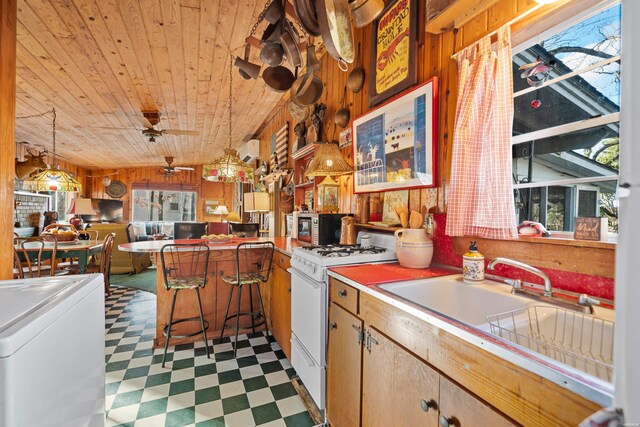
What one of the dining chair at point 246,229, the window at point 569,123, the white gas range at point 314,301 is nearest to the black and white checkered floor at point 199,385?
the white gas range at point 314,301

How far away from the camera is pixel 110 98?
351 cm

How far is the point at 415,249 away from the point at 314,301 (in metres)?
0.66

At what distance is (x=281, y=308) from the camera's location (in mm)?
2465

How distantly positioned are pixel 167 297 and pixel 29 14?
7.79 ft

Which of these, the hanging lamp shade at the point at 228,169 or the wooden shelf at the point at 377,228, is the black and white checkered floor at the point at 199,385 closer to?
the wooden shelf at the point at 377,228

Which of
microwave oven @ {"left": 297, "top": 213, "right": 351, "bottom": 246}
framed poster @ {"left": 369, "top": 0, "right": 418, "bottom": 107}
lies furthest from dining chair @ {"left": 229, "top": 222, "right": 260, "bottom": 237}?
framed poster @ {"left": 369, "top": 0, "right": 418, "bottom": 107}

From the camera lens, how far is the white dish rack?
865mm

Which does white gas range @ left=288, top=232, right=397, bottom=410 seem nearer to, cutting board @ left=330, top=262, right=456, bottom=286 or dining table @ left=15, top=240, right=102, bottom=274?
cutting board @ left=330, top=262, right=456, bottom=286

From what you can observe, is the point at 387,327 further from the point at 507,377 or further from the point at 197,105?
Result: the point at 197,105

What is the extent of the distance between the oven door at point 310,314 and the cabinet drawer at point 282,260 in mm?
291

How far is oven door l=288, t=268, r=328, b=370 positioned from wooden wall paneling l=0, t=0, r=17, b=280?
143 centimetres

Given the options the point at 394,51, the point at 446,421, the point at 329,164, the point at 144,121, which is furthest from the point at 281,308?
the point at 144,121

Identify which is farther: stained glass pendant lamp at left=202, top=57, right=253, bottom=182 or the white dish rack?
stained glass pendant lamp at left=202, top=57, right=253, bottom=182

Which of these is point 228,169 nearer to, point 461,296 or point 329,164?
point 329,164
